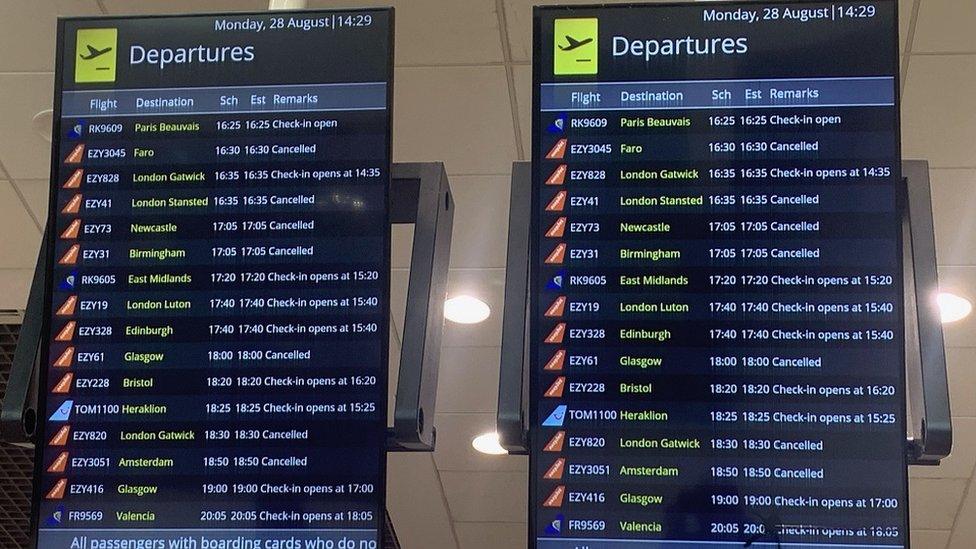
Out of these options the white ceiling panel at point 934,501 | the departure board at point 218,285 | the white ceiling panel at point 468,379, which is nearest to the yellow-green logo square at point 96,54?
the departure board at point 218,285

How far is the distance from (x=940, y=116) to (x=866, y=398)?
248 centimetres

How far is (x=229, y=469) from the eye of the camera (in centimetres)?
200

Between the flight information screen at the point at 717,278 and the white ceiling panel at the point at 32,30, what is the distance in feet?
6.77

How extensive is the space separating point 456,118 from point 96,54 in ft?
6.77

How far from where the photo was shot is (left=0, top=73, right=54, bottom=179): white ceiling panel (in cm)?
420

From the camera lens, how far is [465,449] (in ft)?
22.4

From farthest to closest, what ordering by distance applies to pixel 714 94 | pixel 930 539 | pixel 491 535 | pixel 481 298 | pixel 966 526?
1. pixel 491 535
2. pixel 930 539
3. pixel 966 526
4. pixel 481 298
5. pixel 714 94

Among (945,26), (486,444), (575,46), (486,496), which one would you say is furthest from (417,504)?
(575,46)

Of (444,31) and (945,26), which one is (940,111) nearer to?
(945,26)

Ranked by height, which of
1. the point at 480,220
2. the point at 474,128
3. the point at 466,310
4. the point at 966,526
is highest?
the point at 474,128

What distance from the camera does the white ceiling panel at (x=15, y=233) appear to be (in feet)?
15.8

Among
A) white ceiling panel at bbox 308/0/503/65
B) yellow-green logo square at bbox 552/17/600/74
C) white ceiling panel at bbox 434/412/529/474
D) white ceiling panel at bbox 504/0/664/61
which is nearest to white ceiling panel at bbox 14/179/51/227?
white ceiling panel at bbox 308/0/503/65

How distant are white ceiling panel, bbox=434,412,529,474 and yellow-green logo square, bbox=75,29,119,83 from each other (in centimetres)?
422

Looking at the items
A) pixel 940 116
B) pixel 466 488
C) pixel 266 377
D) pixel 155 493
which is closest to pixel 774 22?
pixel 266 377
